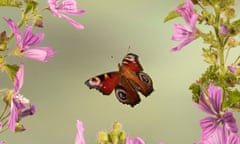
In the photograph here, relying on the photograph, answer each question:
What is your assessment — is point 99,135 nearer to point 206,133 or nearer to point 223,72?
point 206,133

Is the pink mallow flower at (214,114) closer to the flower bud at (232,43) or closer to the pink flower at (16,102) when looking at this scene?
the flower bud at (232,43)

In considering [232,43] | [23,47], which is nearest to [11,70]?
[23,47]

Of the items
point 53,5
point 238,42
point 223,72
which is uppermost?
point 53,5

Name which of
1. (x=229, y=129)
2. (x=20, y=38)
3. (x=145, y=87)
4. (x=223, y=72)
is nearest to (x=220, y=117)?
(x=229, y=129)

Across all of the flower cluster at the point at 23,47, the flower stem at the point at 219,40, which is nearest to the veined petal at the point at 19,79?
the flower cluster at the point at 23,47

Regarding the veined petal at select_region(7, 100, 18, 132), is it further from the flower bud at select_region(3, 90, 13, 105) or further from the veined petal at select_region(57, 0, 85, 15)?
the veined petal at select_region(57, 0, 85, 15)

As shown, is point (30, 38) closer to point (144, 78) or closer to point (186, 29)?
point (144, 78)

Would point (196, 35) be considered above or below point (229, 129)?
above
